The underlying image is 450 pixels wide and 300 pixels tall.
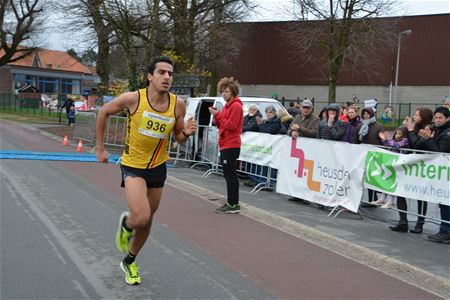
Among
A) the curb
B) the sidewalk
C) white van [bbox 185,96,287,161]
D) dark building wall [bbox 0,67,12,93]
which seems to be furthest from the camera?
dark building wall [bbox 0,67,12,93]

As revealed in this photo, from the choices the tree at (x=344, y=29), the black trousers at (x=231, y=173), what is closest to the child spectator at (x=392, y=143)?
the black trousers at (x=231, y=173)

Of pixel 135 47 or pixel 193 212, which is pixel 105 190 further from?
pixel 135 47

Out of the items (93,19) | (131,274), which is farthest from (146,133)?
(93,19)

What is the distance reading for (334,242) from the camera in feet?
21.7

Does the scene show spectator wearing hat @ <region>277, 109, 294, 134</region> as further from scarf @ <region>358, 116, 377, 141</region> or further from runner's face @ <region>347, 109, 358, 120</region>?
scarf @ <region>358, 116, 377, 141</region>

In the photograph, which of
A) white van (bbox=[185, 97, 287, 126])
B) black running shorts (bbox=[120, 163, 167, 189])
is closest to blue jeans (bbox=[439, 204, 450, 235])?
black running shorts (bbox=[120, 163, 167, 189])

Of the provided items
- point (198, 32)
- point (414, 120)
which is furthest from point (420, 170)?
point (198, 32)

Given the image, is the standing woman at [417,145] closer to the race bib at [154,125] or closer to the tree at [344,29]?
the race bib at [154,125]

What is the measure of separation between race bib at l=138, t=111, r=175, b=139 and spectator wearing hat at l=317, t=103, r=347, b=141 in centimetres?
517

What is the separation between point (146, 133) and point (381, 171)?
4348 mm

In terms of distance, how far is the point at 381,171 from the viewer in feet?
25.1

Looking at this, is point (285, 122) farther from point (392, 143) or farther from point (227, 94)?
point (227, 94)

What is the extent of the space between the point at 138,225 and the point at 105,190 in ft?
17.4

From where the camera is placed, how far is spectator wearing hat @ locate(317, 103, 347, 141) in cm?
923
